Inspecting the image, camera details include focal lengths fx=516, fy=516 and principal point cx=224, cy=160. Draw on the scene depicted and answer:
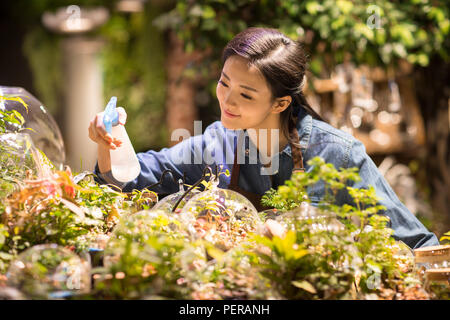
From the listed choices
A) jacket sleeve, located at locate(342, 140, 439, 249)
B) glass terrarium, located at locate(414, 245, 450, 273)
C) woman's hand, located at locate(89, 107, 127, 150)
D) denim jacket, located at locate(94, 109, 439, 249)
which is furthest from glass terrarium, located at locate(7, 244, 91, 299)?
jacket sleeve, located at locate(342, 140, 439, 249)

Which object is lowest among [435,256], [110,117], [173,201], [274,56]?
[435,256]

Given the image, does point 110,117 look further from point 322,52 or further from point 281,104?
point 322,52

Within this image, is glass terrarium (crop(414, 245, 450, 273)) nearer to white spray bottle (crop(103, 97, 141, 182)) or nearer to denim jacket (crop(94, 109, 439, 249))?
denim jacket (crop(94, 109, 439, 249))

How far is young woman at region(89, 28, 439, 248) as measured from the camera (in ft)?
5.05

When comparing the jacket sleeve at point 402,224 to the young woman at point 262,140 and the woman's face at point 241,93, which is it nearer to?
the young woman at point 262,140

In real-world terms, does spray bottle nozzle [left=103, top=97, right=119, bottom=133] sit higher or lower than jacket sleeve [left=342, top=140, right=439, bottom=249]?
higher

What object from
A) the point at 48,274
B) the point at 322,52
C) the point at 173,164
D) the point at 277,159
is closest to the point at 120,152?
the point at 173,164

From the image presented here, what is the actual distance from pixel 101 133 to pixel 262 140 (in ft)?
1.82

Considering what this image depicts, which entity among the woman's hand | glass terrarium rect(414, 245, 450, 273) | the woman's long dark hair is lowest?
glass terrarium rect(414, 245, 450, 273)

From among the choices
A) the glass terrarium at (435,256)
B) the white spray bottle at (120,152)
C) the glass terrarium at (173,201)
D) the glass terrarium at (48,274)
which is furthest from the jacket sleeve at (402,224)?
the glass terrarium at (48,274)

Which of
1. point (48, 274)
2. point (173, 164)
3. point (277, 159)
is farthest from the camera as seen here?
point (173, 164)

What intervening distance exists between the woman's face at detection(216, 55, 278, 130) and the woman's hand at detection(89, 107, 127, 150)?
316 mm

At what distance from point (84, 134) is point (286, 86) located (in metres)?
4.79

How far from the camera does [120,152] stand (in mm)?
1610
